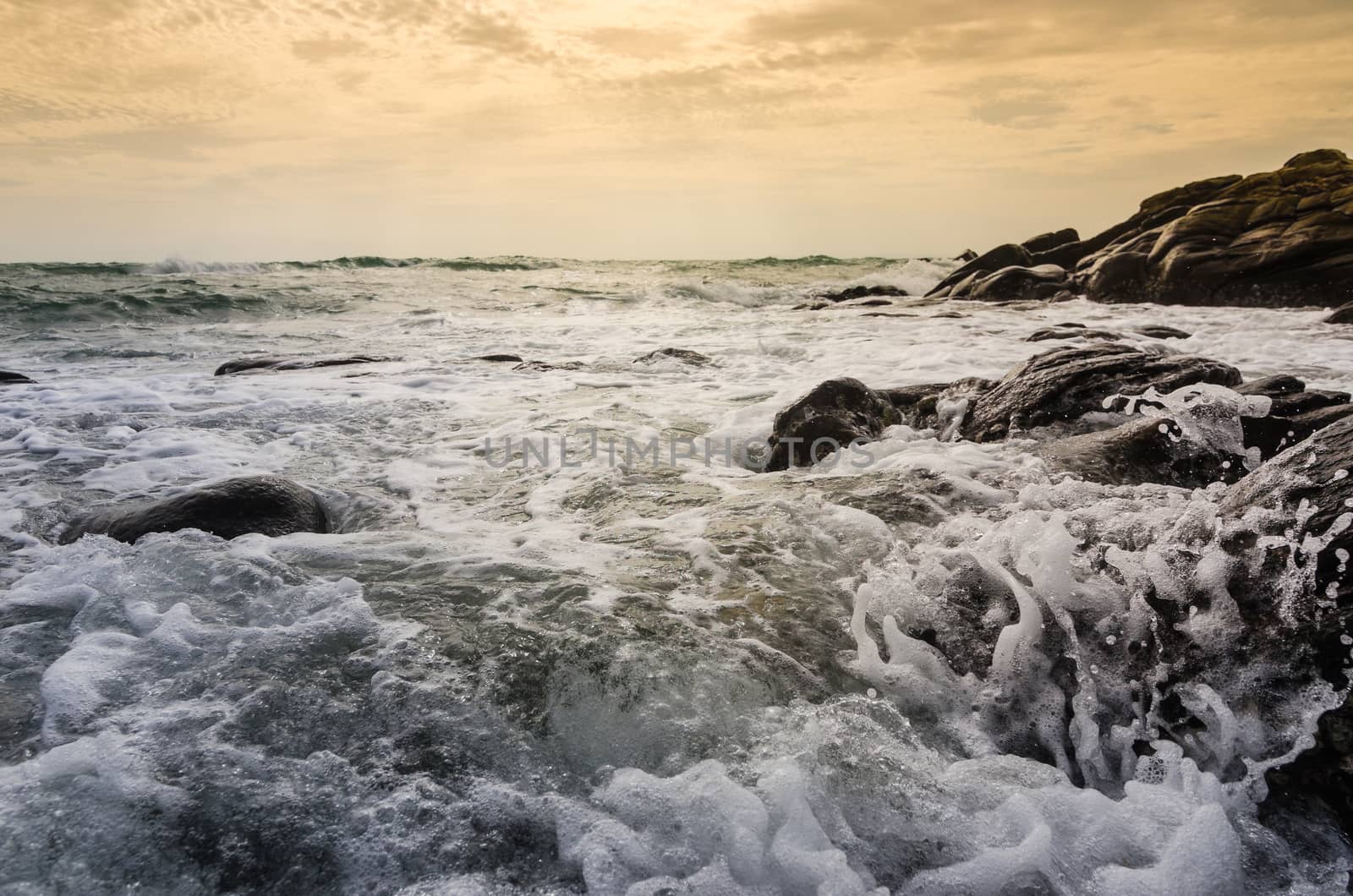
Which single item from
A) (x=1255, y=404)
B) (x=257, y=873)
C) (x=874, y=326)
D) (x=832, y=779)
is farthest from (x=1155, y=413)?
(x=874, y=326)

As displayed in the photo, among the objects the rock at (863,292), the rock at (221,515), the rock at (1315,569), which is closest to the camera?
the rock at (1315,569)

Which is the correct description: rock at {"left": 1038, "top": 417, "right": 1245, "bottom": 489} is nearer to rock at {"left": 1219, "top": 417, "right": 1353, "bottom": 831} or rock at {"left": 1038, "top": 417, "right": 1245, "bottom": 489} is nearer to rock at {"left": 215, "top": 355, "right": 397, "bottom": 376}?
rock at {"left": 1219, "top": 417, "right": 1353, "bottom": 831}

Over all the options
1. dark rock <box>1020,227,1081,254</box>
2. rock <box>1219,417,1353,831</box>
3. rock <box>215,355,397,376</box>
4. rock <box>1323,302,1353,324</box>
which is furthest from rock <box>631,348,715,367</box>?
dark rock <box>1020,227,1081,254</box>

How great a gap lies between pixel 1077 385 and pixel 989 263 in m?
16.2

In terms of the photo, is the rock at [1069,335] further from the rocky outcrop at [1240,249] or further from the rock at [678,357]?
the rock at [678,357]

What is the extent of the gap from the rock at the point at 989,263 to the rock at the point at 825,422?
1452 cm

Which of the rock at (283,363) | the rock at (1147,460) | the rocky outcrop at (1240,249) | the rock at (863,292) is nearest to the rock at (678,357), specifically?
the rock at (283,363)

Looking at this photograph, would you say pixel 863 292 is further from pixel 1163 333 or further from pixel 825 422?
pixel 825 422

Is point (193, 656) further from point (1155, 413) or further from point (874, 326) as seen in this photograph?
point (874, 326)

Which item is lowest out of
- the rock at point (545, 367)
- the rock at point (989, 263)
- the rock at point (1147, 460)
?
the rock at point (545, 367)

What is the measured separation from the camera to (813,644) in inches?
105

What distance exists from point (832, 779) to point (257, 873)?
1.37 metres

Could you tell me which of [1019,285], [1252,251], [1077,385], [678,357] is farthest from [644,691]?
[1019,285]

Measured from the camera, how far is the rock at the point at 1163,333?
10.2 metres
